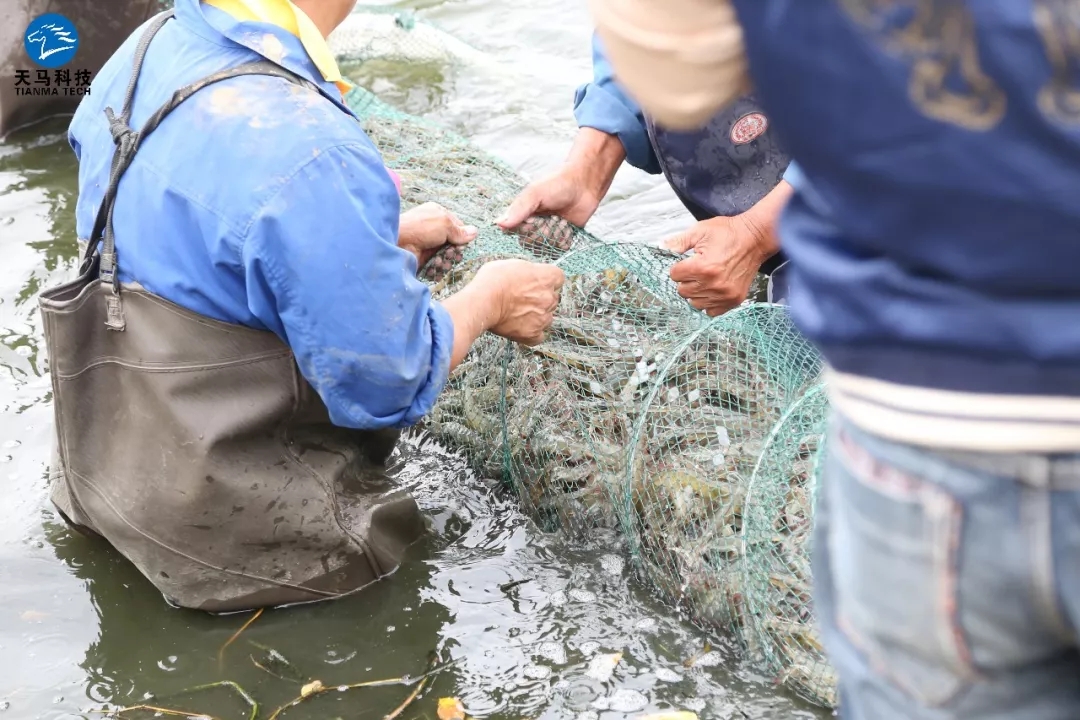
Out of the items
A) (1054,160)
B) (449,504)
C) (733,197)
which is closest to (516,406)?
(449,504)

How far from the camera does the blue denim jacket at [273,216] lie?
115 inches

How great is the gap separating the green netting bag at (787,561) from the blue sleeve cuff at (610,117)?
1767mm

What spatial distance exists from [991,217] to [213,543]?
106 inches

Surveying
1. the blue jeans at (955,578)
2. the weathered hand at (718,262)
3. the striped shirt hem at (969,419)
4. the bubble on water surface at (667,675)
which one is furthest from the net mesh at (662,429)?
the striped shirt hem at (969,419)

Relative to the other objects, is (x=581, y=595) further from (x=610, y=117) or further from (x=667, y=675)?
(x=610, y=117)

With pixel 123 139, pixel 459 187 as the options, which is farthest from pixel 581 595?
pixel 459 187

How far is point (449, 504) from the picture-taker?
4.14m

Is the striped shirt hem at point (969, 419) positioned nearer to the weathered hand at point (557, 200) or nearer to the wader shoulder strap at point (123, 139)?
the wader shoulder strap at point (123, 139)

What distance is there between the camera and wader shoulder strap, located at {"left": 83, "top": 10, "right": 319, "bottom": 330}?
3.08 m

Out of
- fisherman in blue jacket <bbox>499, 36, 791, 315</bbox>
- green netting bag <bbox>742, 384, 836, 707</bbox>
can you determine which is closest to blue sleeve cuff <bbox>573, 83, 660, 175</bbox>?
fisherman in blue jacket <bbox>499, 36, 791, 315</bbox>

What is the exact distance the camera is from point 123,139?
3.12m

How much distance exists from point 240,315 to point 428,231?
0.91 metres

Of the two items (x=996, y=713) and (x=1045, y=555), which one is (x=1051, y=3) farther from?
(x=996, y=713)

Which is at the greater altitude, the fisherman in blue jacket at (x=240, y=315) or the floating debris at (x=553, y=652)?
the fisherman in blue jacket at (x=240, y=315)
